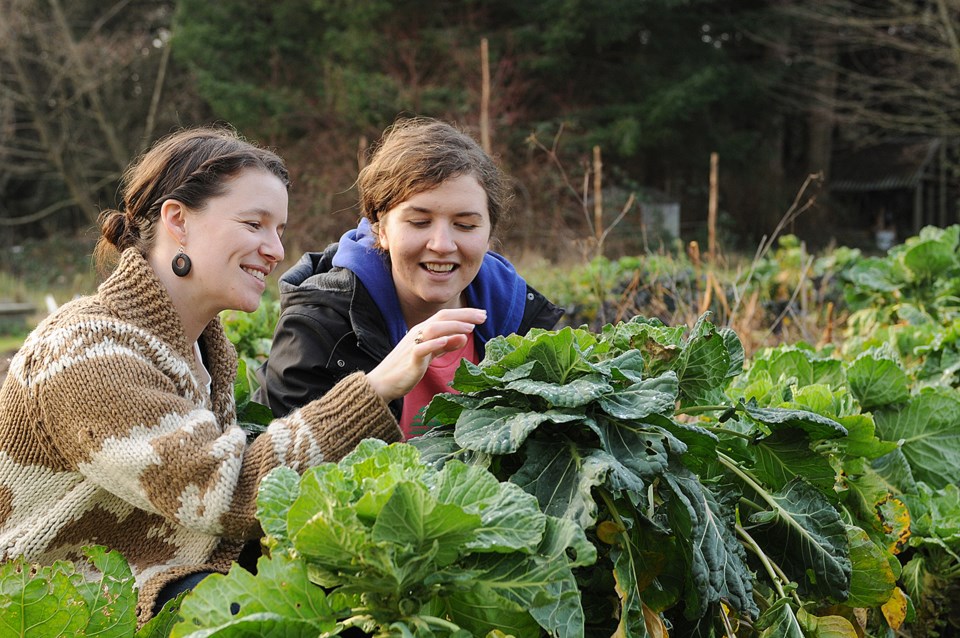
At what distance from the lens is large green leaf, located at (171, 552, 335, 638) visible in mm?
1172

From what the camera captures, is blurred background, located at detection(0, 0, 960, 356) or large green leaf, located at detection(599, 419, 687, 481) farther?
blurred background, located at detection(0, 0, 960, 356)

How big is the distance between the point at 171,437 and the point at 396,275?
3.58 feet

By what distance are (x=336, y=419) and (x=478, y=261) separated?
965 millimetres

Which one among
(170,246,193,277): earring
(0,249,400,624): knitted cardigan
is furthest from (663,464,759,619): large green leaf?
(170,246,193,277): earring

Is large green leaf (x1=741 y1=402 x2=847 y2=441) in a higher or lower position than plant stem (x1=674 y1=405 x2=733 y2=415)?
lower

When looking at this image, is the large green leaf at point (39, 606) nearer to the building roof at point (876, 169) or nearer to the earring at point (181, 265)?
the earring at point (181, 265)

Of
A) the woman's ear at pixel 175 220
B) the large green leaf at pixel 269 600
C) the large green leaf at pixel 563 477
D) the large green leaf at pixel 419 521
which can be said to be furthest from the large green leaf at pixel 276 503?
the woman's ear at pixel 175 220

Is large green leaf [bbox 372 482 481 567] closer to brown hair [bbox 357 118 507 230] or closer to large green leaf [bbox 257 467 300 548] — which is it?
large green leaf [bbox 257 467 300 548]

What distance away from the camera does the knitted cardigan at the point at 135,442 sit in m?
1.62

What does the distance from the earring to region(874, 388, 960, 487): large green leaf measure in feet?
6.29

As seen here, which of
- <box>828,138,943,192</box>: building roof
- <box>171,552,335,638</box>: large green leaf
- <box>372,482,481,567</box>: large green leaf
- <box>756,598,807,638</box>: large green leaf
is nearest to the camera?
<box>372,482,481,567</box>: large green leaf

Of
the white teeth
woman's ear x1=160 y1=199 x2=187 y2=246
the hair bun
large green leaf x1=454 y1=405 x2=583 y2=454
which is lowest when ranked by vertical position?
large green leaf x1=454 y1=405 x2=583 y2=454

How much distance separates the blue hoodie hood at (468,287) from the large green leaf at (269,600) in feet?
4.60

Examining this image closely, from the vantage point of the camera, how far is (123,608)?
4.80 ft
